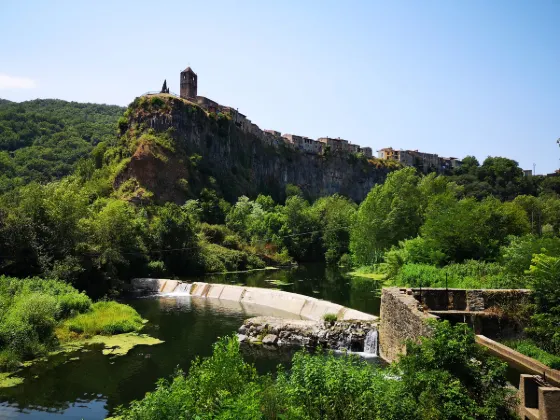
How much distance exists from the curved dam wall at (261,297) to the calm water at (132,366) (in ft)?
4.30

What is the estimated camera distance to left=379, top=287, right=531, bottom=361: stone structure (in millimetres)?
17484

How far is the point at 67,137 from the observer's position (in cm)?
9300

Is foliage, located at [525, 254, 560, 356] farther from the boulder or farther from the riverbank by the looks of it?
the riverbank

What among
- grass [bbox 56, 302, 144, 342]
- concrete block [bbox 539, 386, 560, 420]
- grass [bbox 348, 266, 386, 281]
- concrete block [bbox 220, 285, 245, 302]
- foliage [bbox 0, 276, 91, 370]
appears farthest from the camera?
grass [bbox 348, 266, 386, 281]

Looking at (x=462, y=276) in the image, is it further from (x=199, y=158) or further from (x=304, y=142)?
(x=304, y=142)

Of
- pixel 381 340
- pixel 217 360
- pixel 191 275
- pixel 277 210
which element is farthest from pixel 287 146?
pixel 217 360

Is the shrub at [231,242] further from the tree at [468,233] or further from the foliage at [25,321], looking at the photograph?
the foliage at [25,321]

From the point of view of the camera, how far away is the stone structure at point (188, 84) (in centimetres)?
9088

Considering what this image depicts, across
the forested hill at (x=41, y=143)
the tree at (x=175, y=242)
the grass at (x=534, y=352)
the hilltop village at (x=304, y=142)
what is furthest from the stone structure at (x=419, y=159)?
the grass at (x=534, y=352)

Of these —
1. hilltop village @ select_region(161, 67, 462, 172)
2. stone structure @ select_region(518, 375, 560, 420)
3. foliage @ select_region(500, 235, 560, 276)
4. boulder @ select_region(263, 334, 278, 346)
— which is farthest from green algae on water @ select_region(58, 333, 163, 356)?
hilltop village @ select_region(161, 67, 462, 172)

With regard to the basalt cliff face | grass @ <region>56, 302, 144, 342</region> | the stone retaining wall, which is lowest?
grass @ <region>56, 302, 144, 342</region>

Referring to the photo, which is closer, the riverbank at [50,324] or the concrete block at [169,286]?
the riverbank at [50,324]

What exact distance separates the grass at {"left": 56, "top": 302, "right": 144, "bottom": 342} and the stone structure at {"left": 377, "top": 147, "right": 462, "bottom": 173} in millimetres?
124767

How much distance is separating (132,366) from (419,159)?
139 m
